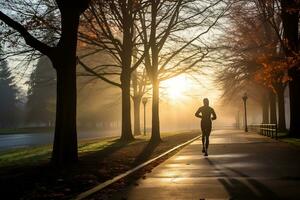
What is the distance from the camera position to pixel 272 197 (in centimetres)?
864

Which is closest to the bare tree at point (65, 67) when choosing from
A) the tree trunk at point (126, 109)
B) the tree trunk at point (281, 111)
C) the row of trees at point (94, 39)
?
the row of trees at point (94, 39)

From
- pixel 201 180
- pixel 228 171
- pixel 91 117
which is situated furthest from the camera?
pixel 91 117

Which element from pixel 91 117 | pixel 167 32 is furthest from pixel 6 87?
pixel 167 32

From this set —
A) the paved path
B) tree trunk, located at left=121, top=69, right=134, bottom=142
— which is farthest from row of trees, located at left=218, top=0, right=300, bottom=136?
the paved path

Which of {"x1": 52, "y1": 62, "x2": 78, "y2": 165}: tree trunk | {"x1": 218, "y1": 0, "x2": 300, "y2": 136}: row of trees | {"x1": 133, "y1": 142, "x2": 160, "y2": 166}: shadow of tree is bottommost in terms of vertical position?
{"x1": 133, "y1": 142, "x2": 160, "y2": 166}: shadow of tree

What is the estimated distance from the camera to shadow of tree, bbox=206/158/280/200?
8.84m

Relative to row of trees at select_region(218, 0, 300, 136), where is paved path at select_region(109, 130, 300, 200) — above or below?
Answer: below

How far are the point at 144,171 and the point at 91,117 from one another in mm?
76711

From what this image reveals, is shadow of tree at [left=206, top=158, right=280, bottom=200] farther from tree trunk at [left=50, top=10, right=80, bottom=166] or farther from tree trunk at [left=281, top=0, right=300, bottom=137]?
tree trunk at [left=281, top=0, right=300, bottom=137]

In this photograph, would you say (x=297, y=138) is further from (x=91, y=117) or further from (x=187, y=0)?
(x=91, y=117)

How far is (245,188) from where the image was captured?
9.83 meters

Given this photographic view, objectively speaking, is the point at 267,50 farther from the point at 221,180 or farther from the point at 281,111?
the point at 221,180

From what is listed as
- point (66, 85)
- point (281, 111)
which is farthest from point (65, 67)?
point (281, 111)

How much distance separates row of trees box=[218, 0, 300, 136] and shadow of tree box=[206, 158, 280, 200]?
12.8 meters
